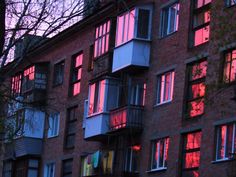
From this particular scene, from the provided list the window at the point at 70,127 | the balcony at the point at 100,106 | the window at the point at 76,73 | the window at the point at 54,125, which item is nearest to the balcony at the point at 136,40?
the balcony at the point at 100,106

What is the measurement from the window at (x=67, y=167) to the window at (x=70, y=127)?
780mm

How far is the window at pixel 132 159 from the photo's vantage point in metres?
30.8

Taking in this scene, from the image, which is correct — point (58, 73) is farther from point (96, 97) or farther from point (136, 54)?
point (136, 54)

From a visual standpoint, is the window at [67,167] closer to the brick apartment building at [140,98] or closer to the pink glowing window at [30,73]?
the brick apartment building at [140,98]

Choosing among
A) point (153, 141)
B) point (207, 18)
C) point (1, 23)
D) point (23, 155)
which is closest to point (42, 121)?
point (23, 155)

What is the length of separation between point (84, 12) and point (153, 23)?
584 inches

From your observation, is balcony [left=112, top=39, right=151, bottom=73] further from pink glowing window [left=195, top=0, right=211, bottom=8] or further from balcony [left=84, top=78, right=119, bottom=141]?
pink glowing window [left=195, top=0, right=211, bottom=8]

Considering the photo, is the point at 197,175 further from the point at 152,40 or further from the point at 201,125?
the point at 152,40

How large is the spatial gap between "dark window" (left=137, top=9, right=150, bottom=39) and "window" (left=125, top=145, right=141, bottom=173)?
4592 mm

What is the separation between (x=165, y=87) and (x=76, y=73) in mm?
10369

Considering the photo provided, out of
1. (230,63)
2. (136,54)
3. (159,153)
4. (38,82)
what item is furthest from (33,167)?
(230,63)

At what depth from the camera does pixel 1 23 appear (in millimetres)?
12422

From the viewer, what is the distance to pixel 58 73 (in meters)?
41.7

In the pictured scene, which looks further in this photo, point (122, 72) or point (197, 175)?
point (122, 72)
